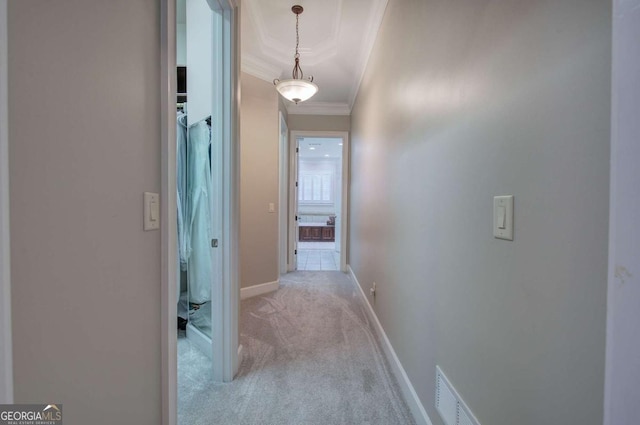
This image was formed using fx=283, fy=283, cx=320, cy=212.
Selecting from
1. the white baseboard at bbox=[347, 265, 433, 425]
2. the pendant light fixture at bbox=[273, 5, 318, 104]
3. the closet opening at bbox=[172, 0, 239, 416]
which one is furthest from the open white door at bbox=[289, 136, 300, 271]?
the white baseboard at bbox=[347, 265, 433, 425]

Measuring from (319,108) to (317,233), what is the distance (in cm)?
477

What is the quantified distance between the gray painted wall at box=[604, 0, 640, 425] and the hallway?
54.1 inches

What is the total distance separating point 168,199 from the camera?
38.3 inches

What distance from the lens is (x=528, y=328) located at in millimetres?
707

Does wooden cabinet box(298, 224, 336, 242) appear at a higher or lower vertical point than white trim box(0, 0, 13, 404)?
lower

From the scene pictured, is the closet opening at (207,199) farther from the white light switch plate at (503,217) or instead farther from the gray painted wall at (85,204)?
the white light switch plate at (503,217)

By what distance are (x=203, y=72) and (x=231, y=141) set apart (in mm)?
756

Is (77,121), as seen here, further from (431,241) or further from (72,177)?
(431,241)

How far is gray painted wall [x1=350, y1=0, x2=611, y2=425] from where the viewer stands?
55 cm

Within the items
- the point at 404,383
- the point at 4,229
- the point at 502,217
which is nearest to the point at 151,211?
the point at 4,229

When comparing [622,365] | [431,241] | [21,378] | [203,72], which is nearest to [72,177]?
[21,378]

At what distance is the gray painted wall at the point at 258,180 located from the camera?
3.40 metres

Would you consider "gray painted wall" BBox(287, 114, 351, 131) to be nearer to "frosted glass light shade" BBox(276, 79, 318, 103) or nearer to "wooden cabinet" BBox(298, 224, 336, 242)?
"frosted glass light shade" BBox(276, 79, 318, 103)

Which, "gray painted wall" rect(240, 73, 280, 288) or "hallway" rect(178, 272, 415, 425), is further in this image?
"gray painted wall" rect(240, 73, 280, 288)
